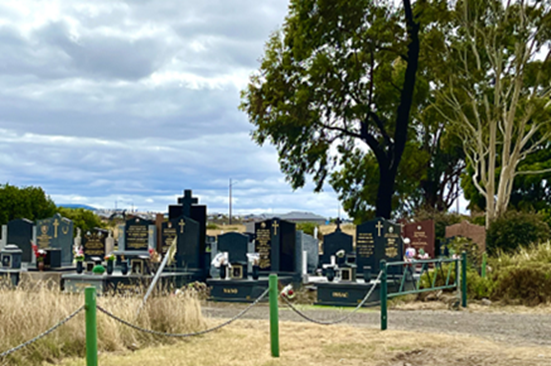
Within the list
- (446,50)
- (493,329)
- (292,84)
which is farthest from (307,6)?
(493,329)

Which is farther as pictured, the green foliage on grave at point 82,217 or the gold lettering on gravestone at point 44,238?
the green foliage on grave at point 82,217

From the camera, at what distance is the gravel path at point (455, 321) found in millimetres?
11570

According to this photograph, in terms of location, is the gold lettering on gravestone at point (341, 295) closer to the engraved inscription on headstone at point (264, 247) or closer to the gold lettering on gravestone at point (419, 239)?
the engraved inscription on headstone at point (264, 247)

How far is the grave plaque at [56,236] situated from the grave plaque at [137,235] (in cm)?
188

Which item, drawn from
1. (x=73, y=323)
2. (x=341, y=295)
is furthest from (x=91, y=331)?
(x=341, y=295)

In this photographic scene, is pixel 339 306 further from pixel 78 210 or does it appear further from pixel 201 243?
pixel 78 210

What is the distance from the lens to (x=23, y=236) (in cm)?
2411

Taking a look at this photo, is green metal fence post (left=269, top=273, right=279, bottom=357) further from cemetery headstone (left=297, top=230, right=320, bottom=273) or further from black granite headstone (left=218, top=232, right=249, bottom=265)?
cemetery headstone (left=297, top=230, right=320, bottom=273)

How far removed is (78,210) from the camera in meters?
43.2

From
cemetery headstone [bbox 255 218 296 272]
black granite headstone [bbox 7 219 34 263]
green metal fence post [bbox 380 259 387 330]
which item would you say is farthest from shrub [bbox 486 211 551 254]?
black granite headstone [bbox 7 219 34 263]

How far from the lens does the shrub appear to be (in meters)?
25.8

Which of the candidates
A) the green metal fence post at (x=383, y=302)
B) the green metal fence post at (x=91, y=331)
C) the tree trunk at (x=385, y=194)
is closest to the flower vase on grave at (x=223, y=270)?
the green metal fence post at (x=383, y=302)

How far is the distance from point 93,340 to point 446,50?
26.3m

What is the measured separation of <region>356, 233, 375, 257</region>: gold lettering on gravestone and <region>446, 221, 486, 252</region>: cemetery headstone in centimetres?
641
